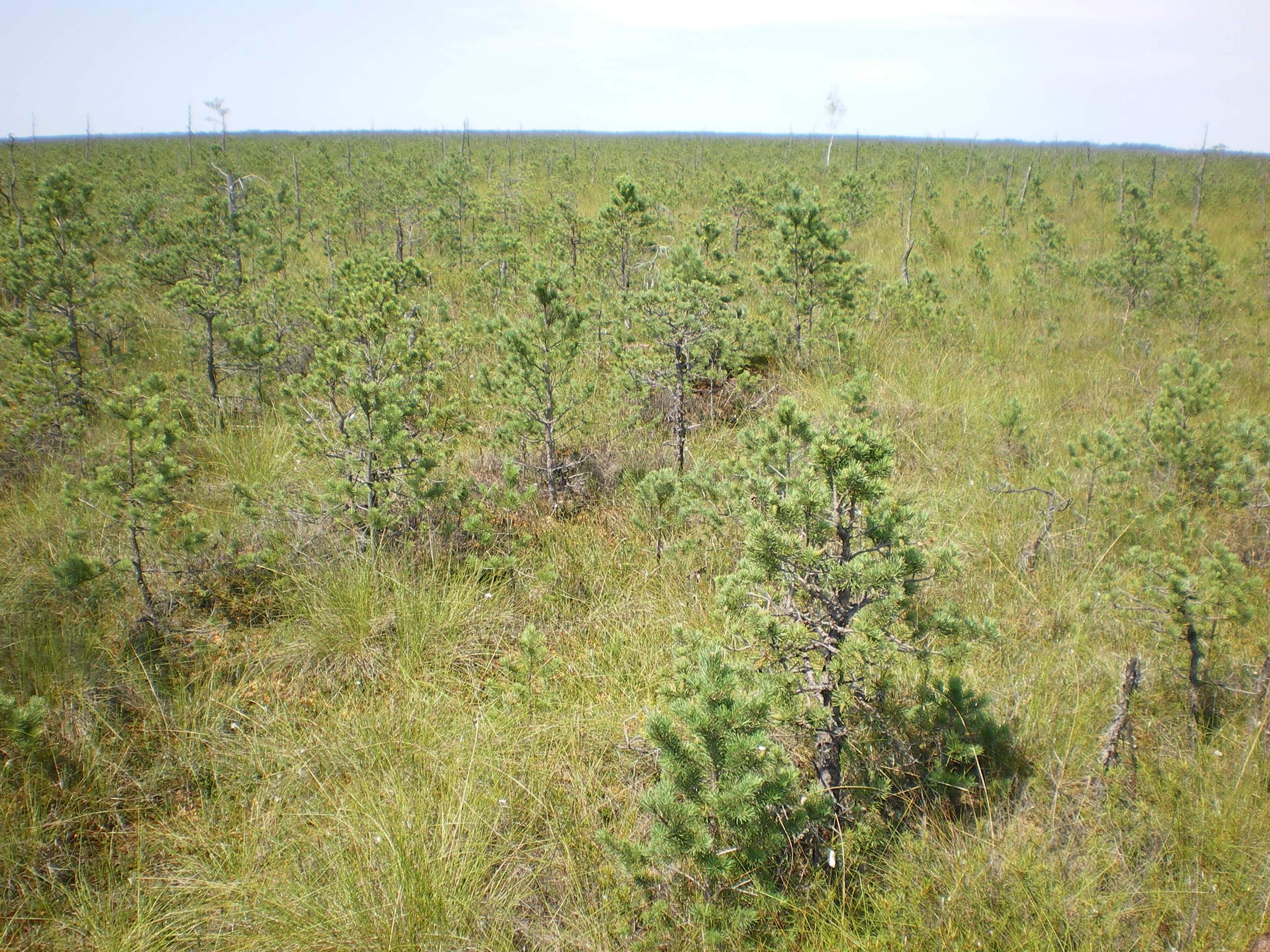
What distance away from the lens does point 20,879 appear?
2.21 m

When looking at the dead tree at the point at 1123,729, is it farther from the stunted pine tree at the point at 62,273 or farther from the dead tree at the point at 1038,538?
the stunted pine tree at the point at 62,273

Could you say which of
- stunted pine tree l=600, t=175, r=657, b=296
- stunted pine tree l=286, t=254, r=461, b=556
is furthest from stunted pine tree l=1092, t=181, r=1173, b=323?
stunted pine tree l=286, t=254, r=461, b=556

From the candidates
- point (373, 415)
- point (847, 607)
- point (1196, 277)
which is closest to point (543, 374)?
point (373, 415)

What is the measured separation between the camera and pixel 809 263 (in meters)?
6.45

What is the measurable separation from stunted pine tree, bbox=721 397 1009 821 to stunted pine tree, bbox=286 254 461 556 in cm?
198

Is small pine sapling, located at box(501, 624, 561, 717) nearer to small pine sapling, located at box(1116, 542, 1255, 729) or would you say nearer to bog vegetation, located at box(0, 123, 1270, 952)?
bog vegetation, located at box(0, 123, 1270, 952)

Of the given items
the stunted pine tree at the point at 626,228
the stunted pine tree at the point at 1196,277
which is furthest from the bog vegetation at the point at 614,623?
the stunted pine tree at the point at 1196,277

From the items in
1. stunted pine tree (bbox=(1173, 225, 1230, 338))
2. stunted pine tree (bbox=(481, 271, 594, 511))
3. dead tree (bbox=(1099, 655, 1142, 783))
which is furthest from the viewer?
stunted pine tree (bbox=(1173, 225, 1230, 338))

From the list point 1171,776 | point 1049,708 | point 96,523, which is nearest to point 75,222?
point 96,523

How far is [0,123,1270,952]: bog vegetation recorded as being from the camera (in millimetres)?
2023

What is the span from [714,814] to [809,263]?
565cm

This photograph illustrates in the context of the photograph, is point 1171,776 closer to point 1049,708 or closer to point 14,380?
point 1049,708

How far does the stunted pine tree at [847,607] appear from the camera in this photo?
2.06 meters

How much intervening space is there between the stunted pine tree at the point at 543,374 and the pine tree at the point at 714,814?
2699 mm
